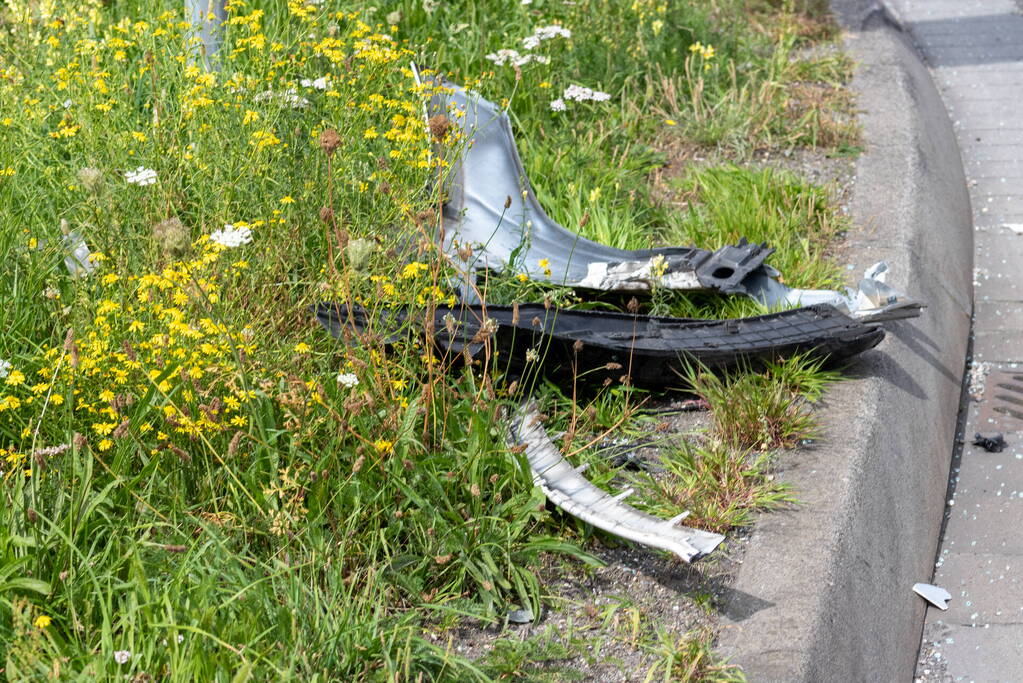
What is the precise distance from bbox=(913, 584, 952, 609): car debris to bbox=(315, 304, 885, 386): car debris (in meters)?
0.73

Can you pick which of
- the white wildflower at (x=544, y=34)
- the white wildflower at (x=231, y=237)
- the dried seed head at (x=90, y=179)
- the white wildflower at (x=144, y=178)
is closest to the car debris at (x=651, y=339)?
the white wildflower at (x=231, y=237)

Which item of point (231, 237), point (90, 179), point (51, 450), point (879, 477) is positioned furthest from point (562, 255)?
point (51, 450)

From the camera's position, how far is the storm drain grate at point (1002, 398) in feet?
14.9

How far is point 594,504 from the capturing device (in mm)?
3156

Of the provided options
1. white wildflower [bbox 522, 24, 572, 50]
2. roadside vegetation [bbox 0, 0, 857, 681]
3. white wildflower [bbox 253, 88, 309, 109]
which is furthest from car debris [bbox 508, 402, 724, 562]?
white wildflower [bbox 522, 24, 572, 50]

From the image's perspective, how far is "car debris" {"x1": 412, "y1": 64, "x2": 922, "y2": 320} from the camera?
13.1 ft

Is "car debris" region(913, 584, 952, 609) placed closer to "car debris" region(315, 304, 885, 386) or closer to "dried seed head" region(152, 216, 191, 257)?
"car debris" region(315, 304, 885, 386)

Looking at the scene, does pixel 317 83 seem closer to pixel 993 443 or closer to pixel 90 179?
pixel 90 179

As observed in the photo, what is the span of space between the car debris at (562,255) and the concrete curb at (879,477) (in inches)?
9.1

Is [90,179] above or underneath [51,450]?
above

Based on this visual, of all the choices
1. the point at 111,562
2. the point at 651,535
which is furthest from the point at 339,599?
the point at 651,535

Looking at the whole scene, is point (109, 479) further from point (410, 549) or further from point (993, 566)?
point (993, 566)

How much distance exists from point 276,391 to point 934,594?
2018mm

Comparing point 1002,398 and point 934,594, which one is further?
point 1002,398
